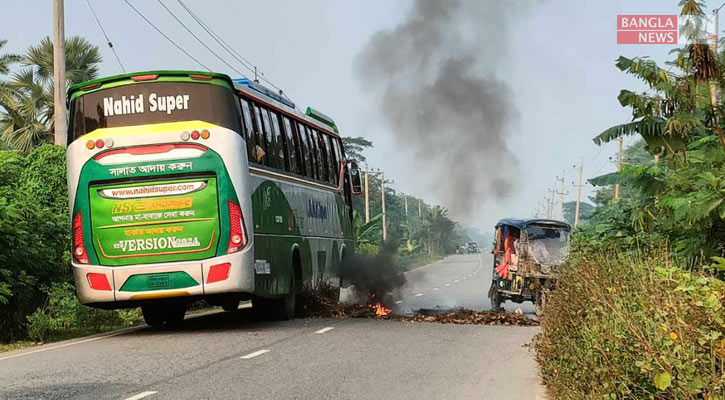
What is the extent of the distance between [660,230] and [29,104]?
84.0ft

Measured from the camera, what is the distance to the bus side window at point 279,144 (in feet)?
55.3

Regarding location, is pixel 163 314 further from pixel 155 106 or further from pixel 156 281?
pixel 155 106

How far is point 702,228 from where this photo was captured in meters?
13.2

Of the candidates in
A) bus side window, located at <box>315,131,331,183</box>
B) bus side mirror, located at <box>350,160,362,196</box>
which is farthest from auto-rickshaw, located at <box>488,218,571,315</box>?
bus side window, located at <box>315,131,331,183</box>

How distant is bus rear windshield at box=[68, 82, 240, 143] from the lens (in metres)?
14.5

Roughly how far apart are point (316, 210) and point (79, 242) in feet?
20.1

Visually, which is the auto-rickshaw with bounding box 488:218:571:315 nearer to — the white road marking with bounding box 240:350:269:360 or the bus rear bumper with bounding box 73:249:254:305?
the bus rear bumper with bounding box 73:249:254:305

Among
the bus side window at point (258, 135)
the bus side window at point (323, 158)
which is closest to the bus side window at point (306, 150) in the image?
the bus side window at point (323, 158)

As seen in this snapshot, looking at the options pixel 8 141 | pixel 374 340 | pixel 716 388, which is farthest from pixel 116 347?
pixel 8 141

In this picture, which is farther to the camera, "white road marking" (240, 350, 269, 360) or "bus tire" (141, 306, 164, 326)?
"bus tire" (141, 306, 164, 326)

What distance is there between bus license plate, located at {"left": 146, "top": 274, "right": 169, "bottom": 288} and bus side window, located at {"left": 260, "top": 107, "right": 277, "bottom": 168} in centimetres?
282

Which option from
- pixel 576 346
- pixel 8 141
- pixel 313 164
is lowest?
pixel 576 346

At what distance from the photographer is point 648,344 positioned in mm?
5660

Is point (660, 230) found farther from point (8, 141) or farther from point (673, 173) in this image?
point (8, 141)
